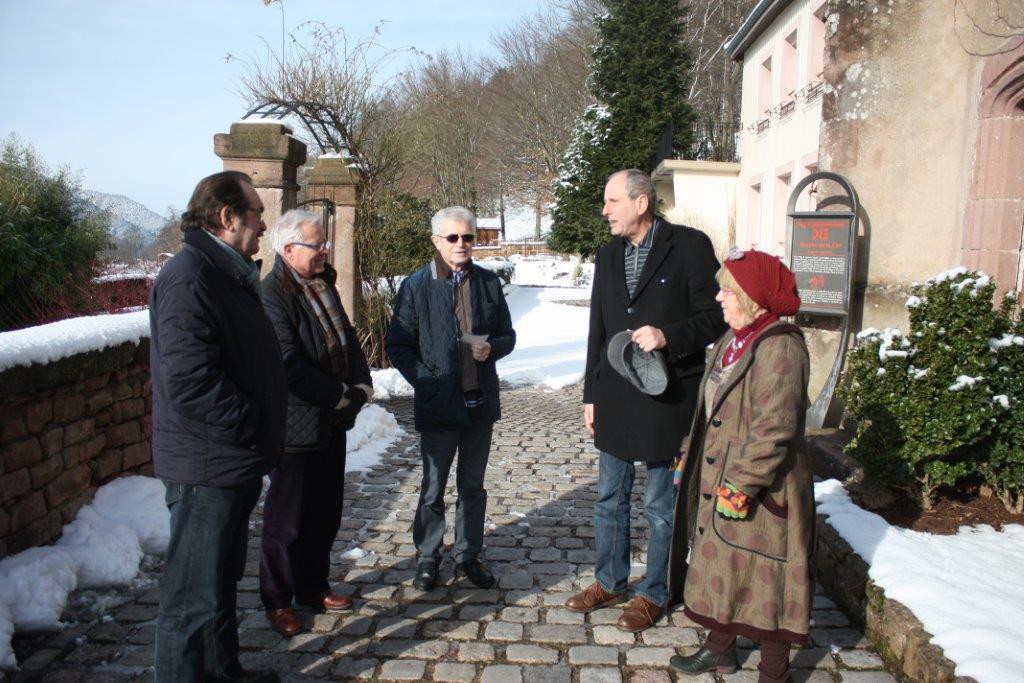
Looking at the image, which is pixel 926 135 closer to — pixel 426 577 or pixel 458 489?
pixel 458 489

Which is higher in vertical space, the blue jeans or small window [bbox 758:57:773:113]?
small window [bbox 758:57:773:113]

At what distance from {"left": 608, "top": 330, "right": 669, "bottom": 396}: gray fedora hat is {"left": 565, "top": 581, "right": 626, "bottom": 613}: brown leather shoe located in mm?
1090

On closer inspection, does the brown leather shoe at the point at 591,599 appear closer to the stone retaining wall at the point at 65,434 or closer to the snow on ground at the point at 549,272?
the stone retaining wall at the point at 65,434

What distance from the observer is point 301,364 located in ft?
11.8

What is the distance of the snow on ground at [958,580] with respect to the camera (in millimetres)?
2977

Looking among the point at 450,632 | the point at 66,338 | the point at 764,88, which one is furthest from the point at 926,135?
the point at 764,88

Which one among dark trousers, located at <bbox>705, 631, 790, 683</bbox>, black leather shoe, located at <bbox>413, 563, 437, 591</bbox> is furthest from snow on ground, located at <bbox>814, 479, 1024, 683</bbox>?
black leather shoe, located at <bbox>413, 563, 437, 591</bbox>

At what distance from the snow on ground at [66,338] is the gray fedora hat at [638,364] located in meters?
2.36

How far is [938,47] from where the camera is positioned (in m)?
6.64

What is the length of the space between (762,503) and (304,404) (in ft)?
6.55

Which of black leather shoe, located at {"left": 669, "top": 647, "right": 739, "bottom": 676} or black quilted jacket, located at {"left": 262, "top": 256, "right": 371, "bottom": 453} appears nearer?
black leather shoe, located at {"left": 669, "top": 647, "right": 739, "bottom": 676}

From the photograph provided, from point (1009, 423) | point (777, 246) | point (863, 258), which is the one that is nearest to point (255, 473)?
point (1009, 423)

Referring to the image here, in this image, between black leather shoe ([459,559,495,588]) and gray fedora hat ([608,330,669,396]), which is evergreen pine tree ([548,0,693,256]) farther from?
gray fedora hat ([608,330,669,396])

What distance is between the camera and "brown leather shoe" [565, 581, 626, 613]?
157 inches
